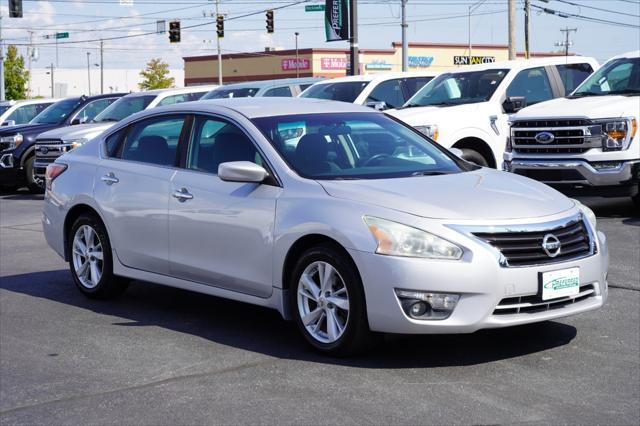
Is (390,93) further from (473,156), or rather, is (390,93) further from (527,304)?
(527,304)

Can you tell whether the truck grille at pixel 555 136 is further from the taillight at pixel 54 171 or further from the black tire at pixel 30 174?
the black tire at pixel 30 174

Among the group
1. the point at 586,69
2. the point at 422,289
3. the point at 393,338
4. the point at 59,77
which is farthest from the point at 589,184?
the point at 59,77

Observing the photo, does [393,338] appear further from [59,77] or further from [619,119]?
[59,77]

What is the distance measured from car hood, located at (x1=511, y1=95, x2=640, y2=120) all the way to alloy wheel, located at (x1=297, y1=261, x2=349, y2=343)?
685 cm

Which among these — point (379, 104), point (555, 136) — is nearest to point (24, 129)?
point (379, 104)

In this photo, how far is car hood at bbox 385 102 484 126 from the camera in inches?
560

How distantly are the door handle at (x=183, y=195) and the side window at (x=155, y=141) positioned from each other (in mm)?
334

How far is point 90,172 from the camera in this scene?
865 centimetres

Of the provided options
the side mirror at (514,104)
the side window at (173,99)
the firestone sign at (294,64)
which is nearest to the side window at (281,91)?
the side window at (173,99)

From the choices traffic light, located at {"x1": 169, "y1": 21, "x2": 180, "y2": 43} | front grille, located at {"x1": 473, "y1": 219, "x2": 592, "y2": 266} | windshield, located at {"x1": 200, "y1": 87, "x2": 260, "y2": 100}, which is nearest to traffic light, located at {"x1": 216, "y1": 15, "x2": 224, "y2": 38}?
traffic light, located at {"x1": 169, "y1": 21, "x2": 180, "y2": 43}

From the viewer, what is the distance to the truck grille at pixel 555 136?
489 inches

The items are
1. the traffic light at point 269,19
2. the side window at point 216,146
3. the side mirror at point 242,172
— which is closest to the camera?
the side mirror at point 242,172

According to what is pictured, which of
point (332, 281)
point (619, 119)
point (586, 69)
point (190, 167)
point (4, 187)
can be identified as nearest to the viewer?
point (332, 281)

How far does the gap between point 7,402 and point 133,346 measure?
1336mm
